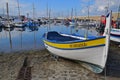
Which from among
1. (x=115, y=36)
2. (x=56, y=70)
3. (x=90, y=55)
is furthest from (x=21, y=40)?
(x=90, y=55)

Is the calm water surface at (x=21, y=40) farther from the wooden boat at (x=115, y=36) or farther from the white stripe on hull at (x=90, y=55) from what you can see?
the white stripe on hull at (x=90, y=55)

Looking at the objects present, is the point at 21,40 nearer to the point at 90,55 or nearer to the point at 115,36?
the point at 115,36

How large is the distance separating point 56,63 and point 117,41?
8.20m

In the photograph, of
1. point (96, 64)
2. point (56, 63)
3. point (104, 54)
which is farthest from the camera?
point (56, 63)

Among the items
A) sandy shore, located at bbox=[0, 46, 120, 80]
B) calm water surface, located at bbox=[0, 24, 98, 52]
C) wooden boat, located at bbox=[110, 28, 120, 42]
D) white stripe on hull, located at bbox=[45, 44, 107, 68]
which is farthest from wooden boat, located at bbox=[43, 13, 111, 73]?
calm water surface, located at bbox=[0, 24, 98, 52]

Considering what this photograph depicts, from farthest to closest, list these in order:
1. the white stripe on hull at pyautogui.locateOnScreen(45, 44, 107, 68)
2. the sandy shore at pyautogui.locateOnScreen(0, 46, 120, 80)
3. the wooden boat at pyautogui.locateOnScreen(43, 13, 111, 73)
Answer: the sandy shore at pyautogui.locateOnScreen(0, 46, 120, 80)
the white stripe on hull at pyautogui.locateOnScreen(45, 44, 107, 68)
the wooden boat at pyautogui.locateOnScreen(43, 13, 111, 73)

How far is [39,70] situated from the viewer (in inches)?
341

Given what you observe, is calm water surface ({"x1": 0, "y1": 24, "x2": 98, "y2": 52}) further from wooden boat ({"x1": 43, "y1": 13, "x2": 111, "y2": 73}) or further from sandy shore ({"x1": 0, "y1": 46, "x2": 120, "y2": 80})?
wooden boat ({"x1": 43, "y1": 13, "x2": 111, "y2": 73})

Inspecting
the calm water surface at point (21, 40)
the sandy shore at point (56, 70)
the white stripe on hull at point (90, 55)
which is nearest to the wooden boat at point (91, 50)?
the white stripe on hull at point (90, 55)

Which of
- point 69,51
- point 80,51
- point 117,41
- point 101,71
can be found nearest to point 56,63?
point 69,51

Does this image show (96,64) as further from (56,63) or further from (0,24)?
(0,24)

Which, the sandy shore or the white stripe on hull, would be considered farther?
the sandy shore

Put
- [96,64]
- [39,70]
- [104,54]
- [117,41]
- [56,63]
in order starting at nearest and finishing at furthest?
[104,54]
[96,64]
[39,70]
[56,63]
[117,41]

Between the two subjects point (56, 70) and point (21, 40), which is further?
point (21, 40)
